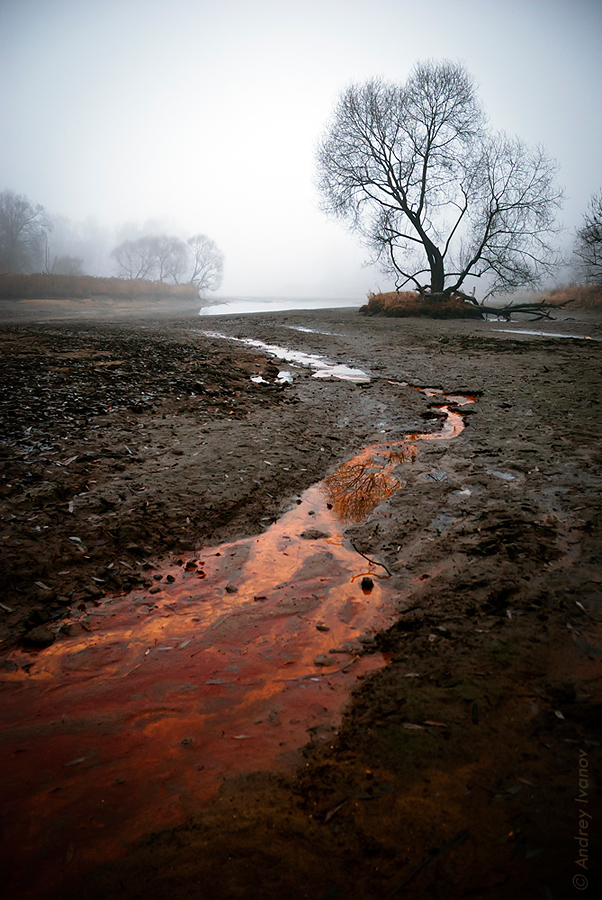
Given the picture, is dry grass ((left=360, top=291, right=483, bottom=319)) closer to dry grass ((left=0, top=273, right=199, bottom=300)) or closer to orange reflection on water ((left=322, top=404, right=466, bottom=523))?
orange reflection on water ((left=322, top=404, right=466, bottom=523))

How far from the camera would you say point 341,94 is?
20156mm

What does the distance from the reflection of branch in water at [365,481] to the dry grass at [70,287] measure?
3475 cm

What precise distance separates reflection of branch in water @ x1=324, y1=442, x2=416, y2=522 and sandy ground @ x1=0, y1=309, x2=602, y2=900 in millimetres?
122

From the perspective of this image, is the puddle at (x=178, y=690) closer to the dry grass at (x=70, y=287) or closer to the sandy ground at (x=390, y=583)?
the sandy ground at (x=390, y=583)

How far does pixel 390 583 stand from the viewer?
254 cm

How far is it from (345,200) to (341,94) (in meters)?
4.42

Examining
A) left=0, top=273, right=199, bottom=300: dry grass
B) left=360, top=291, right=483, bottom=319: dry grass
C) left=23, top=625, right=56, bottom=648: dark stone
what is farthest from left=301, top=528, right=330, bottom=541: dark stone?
left=0, top=273, right=199, bottom=300: dry grass

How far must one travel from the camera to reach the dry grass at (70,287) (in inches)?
1209

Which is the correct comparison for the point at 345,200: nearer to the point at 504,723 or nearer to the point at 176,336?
the point at 176,336

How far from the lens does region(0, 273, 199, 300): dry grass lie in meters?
30.7

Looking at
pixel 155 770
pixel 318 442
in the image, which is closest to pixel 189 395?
pixel 318 442

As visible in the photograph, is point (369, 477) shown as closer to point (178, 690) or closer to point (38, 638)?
point (178, 690)

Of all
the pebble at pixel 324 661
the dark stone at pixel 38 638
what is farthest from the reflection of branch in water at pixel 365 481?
the dark stone at pixel 38 638

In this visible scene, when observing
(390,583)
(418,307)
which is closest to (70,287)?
(418,307)
